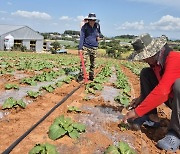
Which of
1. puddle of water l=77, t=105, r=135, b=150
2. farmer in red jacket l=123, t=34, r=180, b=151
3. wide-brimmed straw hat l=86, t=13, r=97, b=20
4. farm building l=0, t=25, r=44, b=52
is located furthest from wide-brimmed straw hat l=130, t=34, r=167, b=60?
farm building l=0, t=25, r=44, b=52

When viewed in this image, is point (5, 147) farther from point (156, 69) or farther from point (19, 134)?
point (156, 69)

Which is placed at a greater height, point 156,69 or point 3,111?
point 156,69

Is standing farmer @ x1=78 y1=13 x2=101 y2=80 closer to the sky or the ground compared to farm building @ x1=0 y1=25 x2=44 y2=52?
closer to the sky

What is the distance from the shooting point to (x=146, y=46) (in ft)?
12.6

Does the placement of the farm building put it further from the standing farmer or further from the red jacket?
the red jacket

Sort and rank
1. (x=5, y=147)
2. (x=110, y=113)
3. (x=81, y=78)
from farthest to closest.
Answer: (x=81, y=78)
(x=110, y=113)
(x=5, y=147)

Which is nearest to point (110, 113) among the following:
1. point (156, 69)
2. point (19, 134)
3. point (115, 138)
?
point (115, 138)

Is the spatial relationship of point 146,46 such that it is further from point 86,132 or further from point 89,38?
point 89,38

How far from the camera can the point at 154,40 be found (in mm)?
3934

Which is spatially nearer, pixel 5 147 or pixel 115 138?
pixel 5 147

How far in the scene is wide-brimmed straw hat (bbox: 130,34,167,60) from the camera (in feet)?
12.5

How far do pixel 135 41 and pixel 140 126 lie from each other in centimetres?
155

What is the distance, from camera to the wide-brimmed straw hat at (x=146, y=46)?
3811 millimetres

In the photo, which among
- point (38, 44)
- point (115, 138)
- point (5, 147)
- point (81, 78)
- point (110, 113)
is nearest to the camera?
point (5, 147)
